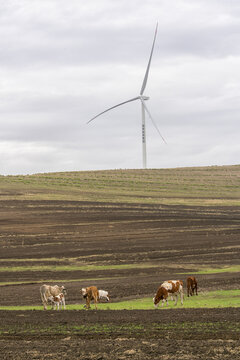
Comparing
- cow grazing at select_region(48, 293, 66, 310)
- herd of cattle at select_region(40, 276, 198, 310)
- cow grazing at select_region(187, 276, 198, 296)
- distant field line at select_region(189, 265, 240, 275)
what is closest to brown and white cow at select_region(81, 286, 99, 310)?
herd of cattle at select_region(40, 276, 198, 310)

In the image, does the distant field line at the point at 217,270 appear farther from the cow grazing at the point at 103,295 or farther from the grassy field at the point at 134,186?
the grassy field at the point at 134,186

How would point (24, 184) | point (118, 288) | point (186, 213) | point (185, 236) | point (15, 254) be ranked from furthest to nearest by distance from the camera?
point (24, 184)
point (186, 213)
point (185, 236)
point (15, 254)
point (118, 288)

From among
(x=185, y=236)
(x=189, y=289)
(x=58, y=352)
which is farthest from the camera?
(x=185, y=236)

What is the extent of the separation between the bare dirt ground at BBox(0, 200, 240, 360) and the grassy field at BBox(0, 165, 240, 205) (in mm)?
5692

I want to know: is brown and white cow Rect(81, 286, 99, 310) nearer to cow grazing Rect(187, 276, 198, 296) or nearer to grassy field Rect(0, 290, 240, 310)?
grassy field Rect(0, 290, 240, 310)

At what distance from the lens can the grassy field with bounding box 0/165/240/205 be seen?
104 meters

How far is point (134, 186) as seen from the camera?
117 m

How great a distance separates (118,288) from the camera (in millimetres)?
45312

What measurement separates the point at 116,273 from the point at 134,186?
5972cm

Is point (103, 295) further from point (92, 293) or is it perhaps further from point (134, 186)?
point (134, 186)

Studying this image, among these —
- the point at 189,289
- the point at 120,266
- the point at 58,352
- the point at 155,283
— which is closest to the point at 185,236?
the point at 120,266

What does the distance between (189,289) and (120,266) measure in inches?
933

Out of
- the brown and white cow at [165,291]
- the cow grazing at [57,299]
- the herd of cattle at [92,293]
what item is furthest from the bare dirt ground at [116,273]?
the brown and white cow at [165,291]

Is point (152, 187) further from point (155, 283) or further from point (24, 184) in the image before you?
point (155, 283)
